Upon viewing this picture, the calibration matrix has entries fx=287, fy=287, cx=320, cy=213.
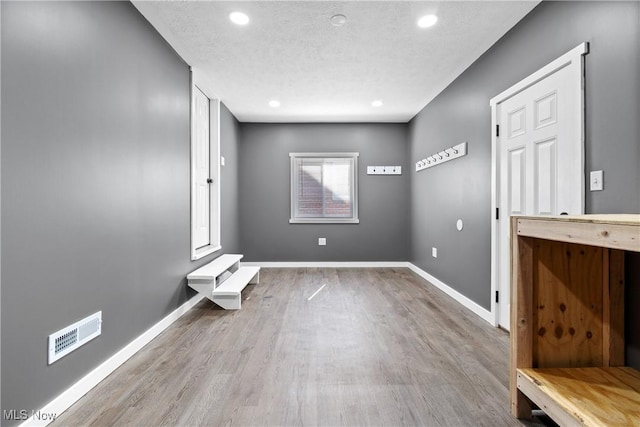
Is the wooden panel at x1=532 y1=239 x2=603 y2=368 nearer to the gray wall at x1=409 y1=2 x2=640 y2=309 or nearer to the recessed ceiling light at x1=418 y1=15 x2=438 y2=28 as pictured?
the gray wall at x1=409 y1=2 x2=640 y2=309

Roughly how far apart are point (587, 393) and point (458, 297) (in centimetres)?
208

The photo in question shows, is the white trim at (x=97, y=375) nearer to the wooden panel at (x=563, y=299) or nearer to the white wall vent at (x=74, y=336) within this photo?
the white wall vent at (x=74, y=336)

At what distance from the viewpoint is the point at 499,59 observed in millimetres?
2463

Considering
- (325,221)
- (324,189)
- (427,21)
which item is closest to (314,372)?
(427,21)

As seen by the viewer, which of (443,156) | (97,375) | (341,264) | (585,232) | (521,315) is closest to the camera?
(585,232)

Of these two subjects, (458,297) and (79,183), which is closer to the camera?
(79,183)

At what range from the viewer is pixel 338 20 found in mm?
2199


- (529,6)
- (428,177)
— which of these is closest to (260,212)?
(428,177)

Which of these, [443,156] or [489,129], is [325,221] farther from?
[489,129]

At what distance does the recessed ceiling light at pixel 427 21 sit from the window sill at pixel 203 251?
2.96 metres

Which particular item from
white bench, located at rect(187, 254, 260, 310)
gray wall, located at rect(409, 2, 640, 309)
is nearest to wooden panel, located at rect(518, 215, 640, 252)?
gray wall, located at rect(409, 2, 640, 309)

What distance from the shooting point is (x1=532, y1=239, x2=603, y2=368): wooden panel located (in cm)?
141

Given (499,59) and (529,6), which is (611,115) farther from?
(499,59)

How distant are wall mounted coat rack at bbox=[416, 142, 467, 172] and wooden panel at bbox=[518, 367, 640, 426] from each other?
2.23m
